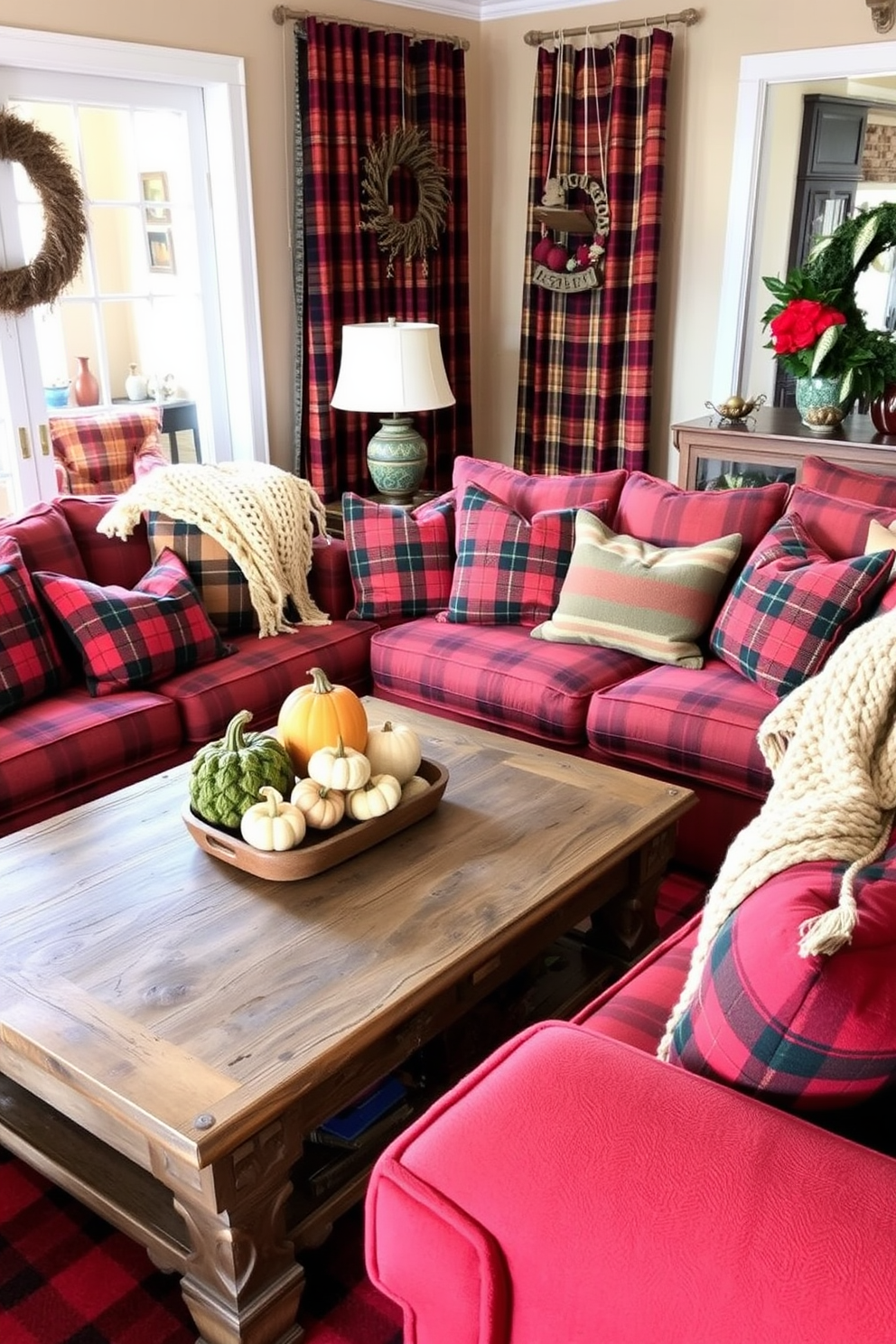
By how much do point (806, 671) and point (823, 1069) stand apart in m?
1.74

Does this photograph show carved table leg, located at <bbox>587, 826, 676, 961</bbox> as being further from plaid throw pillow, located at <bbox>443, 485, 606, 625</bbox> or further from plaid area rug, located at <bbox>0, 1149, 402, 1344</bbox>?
plaid throw pillow, located at <bbox>443, 485, 606, 625</bbox>

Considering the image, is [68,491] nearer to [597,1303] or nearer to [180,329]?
[180,329]

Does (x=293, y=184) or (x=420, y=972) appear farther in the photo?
(x=293, y=184)

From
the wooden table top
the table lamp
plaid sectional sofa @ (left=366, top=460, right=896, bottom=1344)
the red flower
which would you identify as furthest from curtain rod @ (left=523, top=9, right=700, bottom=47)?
plaid sectional sofa @ (left=366, top=460, right=896, bottom=1344)

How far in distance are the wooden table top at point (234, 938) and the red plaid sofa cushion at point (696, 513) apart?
1055mm

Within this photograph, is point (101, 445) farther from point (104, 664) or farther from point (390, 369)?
point (104, 664)

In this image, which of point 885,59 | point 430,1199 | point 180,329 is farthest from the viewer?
point 180,329

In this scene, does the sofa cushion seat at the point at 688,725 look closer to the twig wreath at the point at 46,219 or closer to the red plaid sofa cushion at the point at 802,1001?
the red plaid sofa cushion at the point at 802,1001

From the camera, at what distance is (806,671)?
2.67 m

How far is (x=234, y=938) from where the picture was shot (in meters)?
1.72

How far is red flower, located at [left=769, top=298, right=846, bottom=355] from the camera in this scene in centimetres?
355

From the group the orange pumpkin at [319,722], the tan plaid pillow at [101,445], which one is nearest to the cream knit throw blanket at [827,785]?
the orange pumpkin at [319,722]

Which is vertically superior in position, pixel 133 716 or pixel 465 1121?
pixel 465 1121

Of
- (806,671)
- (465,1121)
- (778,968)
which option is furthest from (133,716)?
(778,968)
